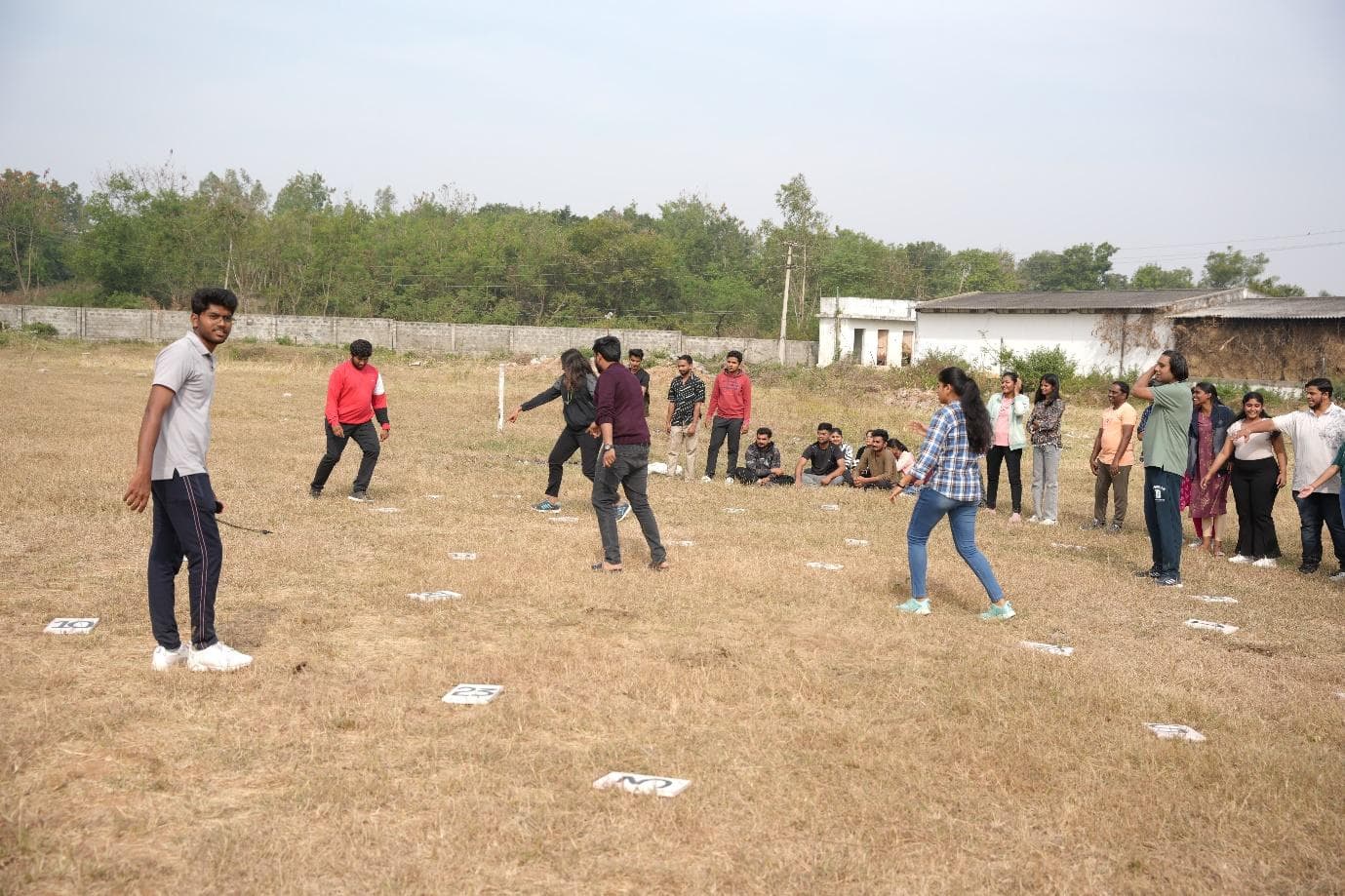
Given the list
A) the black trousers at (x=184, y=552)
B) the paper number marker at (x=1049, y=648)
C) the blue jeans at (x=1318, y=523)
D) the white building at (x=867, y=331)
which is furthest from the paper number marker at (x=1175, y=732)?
the white building at (x=867, y=331)

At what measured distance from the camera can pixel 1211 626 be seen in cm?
795

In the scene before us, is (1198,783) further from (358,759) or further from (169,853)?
(169,853)

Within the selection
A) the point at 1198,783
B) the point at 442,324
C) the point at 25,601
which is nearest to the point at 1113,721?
the point at 1198,783

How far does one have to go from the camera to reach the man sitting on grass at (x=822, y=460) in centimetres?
1533

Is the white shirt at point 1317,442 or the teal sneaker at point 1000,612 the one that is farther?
the white shirt at point 1317,442

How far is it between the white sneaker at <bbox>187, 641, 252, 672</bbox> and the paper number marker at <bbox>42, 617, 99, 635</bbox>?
112cm

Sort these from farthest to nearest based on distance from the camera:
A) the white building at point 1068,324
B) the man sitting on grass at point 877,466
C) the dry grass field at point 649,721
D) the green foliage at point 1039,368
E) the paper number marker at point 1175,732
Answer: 1. the white building at point 1068,324
2. the green foliage at point 1039,368
3. the man sitting on grass at point 877,466
4. the paper number marker at point 1175,732
5. the dry grass field at point 649,721

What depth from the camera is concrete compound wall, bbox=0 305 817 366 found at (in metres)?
49.9

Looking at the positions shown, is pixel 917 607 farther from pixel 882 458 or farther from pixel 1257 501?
pixel 882 458

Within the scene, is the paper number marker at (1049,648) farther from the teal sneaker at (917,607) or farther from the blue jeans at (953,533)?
the teal sneaker at (917,607)

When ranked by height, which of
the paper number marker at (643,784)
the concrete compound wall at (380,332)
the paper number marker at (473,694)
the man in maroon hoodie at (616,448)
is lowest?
the paper number marker at (643,784)

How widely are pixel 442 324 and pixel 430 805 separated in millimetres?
50535

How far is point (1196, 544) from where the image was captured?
12031 millimetres

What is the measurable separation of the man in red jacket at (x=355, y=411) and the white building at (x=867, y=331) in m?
45.5
